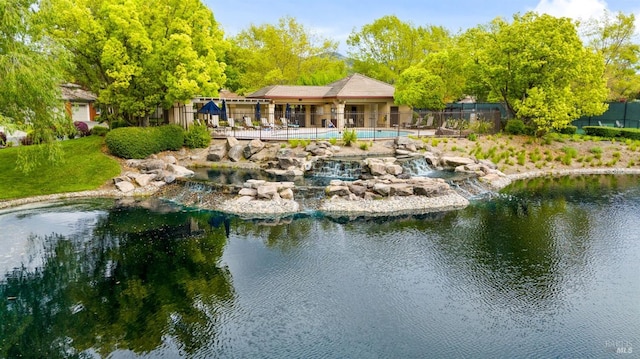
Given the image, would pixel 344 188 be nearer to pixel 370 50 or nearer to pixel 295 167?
pixel 295 167

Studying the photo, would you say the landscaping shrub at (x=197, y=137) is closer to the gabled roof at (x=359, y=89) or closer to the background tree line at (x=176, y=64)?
the background tree line at (x=176, y=64)

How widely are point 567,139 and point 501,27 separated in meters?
8.80

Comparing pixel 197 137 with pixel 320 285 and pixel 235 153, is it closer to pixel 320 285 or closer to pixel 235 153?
pixel 235 153

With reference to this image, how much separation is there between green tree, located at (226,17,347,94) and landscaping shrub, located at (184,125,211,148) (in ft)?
55.5

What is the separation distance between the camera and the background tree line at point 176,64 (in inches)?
617

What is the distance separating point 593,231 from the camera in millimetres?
14953

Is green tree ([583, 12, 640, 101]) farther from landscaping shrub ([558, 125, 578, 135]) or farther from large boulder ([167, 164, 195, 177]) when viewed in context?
large boulder ([167, 164, 195, 177])

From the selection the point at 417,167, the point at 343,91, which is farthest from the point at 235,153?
the point at 343,91

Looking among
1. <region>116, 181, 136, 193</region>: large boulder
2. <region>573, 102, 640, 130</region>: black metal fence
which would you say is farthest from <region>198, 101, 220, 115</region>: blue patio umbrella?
<region>573, 102, 640, 130</region>: black metal fence

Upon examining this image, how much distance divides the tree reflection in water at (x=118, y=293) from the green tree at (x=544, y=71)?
2214 cm

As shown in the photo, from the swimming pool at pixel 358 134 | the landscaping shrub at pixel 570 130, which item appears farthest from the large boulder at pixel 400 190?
the landscaping shrub at pixel 570 130

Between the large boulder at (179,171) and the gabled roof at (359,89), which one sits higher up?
the gabled roof at (359,89)

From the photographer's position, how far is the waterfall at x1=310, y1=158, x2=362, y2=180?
22.5 meters

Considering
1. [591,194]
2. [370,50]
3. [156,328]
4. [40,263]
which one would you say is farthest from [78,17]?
[370,50]
